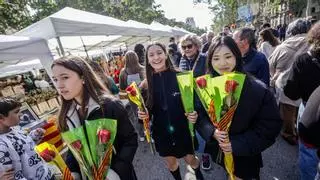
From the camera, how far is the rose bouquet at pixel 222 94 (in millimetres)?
1729

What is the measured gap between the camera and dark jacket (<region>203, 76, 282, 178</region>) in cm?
194

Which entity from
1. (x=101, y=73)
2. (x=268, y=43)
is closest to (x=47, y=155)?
(x=101, y=73)

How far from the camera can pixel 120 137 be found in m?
1.96

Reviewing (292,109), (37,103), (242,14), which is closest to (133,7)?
(242,14)

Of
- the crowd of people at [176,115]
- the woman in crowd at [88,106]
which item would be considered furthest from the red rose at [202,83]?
the woman in crowd at [88,106]

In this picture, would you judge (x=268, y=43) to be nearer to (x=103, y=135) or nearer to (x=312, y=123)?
(x=312, y=123)

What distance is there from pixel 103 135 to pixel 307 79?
1.89m

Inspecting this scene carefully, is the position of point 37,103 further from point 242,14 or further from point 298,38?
point 242,14

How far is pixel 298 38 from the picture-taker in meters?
3.62

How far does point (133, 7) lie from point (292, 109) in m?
38.6

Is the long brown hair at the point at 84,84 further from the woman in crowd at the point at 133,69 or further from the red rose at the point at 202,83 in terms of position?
the woman in crowd at the point at 133,69

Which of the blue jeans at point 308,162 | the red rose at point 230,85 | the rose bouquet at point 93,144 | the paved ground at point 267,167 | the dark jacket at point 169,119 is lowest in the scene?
the paved ground at point 267,167

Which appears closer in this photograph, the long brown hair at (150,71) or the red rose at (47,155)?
the red rose at (47,155)

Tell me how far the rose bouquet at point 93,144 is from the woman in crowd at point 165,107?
1.15 meters
